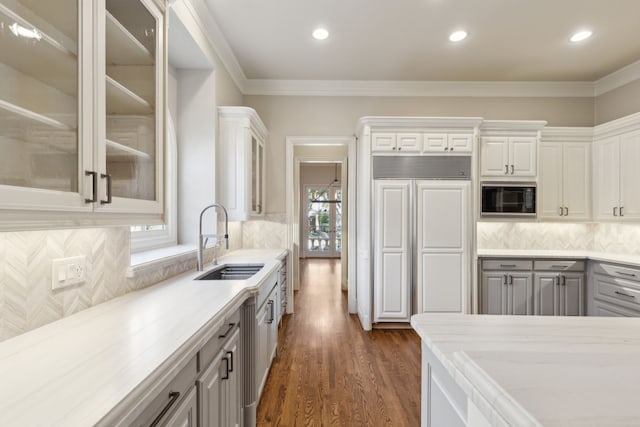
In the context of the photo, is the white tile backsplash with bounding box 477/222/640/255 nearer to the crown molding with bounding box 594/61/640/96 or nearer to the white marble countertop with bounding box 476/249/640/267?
the white marble countertop with bounding box 476/249/640/267

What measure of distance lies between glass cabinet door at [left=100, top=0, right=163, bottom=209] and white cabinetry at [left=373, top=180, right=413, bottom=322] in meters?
2.56

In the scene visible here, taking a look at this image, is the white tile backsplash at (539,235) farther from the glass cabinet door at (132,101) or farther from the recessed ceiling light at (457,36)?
the glass cabinet door at (132,101)

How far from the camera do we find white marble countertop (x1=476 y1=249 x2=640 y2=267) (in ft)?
10.7

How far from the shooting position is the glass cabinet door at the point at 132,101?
44.8 inches

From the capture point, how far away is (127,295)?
1.64m

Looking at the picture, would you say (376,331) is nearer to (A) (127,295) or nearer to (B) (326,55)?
(A) (127,295)

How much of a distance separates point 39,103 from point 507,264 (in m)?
4.11

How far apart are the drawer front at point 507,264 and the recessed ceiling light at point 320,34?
298 cm

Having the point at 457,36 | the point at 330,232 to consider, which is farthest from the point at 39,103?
the point at 330,232

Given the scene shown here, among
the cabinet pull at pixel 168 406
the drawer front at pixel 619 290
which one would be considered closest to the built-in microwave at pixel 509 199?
the drawer front at pixel 619 290

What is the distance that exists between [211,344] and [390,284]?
2592mm

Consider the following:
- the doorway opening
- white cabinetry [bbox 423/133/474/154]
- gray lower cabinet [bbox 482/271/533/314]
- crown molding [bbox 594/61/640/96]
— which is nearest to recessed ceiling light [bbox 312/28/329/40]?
white cabinetry [bbox 423/133/474/154]

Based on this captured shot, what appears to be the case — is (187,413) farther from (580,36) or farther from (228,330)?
(580,36)

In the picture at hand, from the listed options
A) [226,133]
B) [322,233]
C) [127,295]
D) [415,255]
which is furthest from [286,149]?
[322,233]
